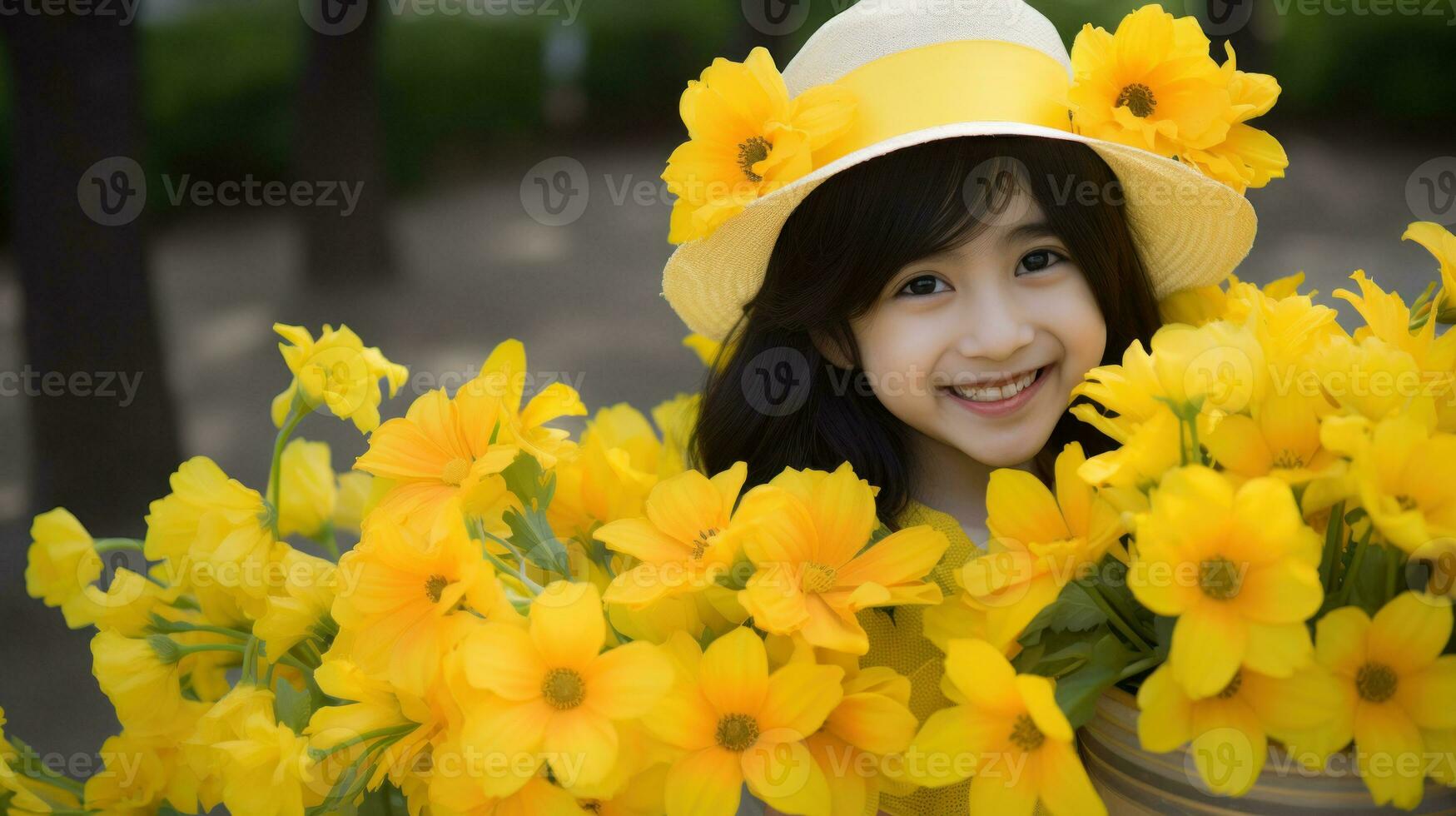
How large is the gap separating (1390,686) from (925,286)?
1.65 ft

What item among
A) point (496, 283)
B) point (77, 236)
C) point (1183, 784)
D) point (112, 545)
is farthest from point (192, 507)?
point (496, 283)

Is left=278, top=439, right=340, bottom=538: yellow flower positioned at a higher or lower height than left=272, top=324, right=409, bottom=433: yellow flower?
lower

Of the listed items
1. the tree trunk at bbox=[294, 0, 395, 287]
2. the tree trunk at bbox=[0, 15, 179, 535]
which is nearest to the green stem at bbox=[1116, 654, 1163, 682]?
the tree trunk at bbox=[0, 15, 179, 535]

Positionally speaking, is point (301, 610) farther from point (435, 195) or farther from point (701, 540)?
point (435, 195)

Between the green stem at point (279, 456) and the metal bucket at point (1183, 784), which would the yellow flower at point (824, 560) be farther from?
the green stem at point (279, 456)

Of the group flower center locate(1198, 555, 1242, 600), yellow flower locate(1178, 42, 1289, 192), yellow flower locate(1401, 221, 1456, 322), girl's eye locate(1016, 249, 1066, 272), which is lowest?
flower center locate(1198, 555, 1242, 600)

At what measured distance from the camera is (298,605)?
2.80ft

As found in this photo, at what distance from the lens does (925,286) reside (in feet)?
3.46

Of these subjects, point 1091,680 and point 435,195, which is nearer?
point 1091,680

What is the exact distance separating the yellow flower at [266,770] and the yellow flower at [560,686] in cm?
14

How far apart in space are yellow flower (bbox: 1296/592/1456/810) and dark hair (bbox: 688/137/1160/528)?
38cm

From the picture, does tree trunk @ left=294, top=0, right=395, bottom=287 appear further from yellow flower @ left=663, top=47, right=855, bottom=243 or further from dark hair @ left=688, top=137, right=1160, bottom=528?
yellow flower @ left=663, top=47, right=855, bottom=243

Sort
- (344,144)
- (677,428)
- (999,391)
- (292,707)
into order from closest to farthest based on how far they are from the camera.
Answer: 1. (292,707)
2. (999,391)
3. (677,428)
4. (344,144)

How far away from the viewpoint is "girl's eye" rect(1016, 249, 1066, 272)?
1057mm
